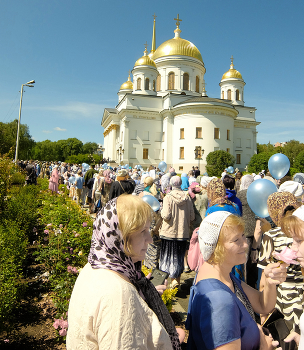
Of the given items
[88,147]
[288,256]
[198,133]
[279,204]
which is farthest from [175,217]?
[88,147]

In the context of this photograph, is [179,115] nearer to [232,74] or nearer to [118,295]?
[232,74]

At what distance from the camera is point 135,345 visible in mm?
1264

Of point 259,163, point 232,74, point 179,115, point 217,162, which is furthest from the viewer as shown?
point 232,74

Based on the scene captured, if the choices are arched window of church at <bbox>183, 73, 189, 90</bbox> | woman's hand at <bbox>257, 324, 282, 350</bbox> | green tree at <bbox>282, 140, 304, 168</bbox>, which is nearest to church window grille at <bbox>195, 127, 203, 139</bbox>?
arched window of church at <bbox>183, 73, 189, 90</bbox>

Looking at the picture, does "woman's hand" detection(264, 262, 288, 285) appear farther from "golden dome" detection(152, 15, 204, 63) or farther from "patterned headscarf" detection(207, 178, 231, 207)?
"golden dome" detection(152, 15, 204, 63)

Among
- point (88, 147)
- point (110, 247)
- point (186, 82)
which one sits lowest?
point (110, 247)

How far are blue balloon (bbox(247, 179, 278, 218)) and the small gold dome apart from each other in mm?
→ 39565

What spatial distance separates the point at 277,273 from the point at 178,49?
42.2 meters

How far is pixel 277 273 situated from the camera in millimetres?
1959

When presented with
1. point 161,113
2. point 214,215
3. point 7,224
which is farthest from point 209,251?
point 161,113

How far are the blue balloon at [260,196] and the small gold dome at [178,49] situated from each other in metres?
39.6

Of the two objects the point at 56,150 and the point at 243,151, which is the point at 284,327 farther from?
the point at 56,150

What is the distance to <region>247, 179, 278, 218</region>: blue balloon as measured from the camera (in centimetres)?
380

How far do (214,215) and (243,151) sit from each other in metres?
41.5
